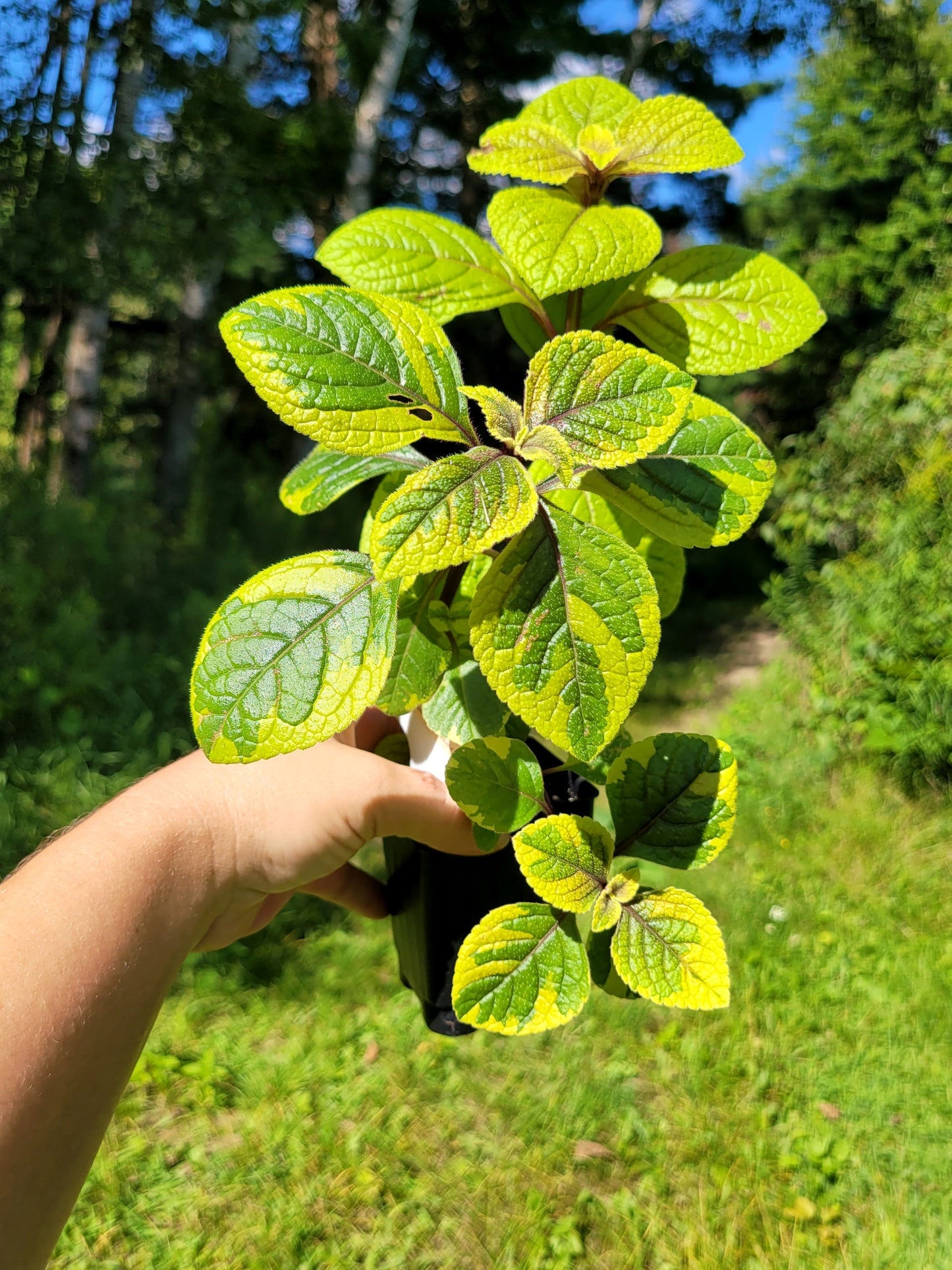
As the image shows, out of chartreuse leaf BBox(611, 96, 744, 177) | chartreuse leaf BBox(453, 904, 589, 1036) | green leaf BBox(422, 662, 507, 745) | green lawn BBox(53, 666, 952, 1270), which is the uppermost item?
chartreuse leaf BBox(611, 96, 744, 177)

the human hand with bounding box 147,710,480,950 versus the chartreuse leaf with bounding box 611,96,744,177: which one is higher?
the chartreuse leaf with bounding box 611,96,744,177

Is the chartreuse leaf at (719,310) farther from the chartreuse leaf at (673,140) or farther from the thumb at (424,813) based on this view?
the thumb at (424,813)

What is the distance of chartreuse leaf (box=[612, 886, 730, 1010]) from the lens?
0.67 meters

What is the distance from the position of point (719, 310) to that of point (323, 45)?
8.89m

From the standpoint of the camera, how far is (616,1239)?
2.32 m

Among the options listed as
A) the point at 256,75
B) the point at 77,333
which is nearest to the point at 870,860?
the point at 77,333

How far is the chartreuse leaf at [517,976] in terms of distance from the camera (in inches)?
27.4

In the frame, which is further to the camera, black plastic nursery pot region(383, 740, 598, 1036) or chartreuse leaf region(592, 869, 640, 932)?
black plastic nursery pot region(383, 740, 598, 1036)

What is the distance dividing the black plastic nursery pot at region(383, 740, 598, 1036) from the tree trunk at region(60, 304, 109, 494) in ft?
17.9

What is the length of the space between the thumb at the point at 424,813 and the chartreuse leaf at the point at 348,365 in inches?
17.6

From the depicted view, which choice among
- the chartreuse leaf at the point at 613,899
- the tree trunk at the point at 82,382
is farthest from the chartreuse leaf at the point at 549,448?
the tree trunk at the point at 82,382

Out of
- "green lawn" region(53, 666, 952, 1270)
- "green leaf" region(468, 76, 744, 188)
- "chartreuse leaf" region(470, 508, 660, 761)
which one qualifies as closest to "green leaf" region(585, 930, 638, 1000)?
"chartreuse leaf" region(470, 508, 660, 761)

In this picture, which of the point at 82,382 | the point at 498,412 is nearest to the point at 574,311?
the point at 498,412

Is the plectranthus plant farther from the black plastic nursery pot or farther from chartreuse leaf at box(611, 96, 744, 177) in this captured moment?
the black plastic nursery pot
